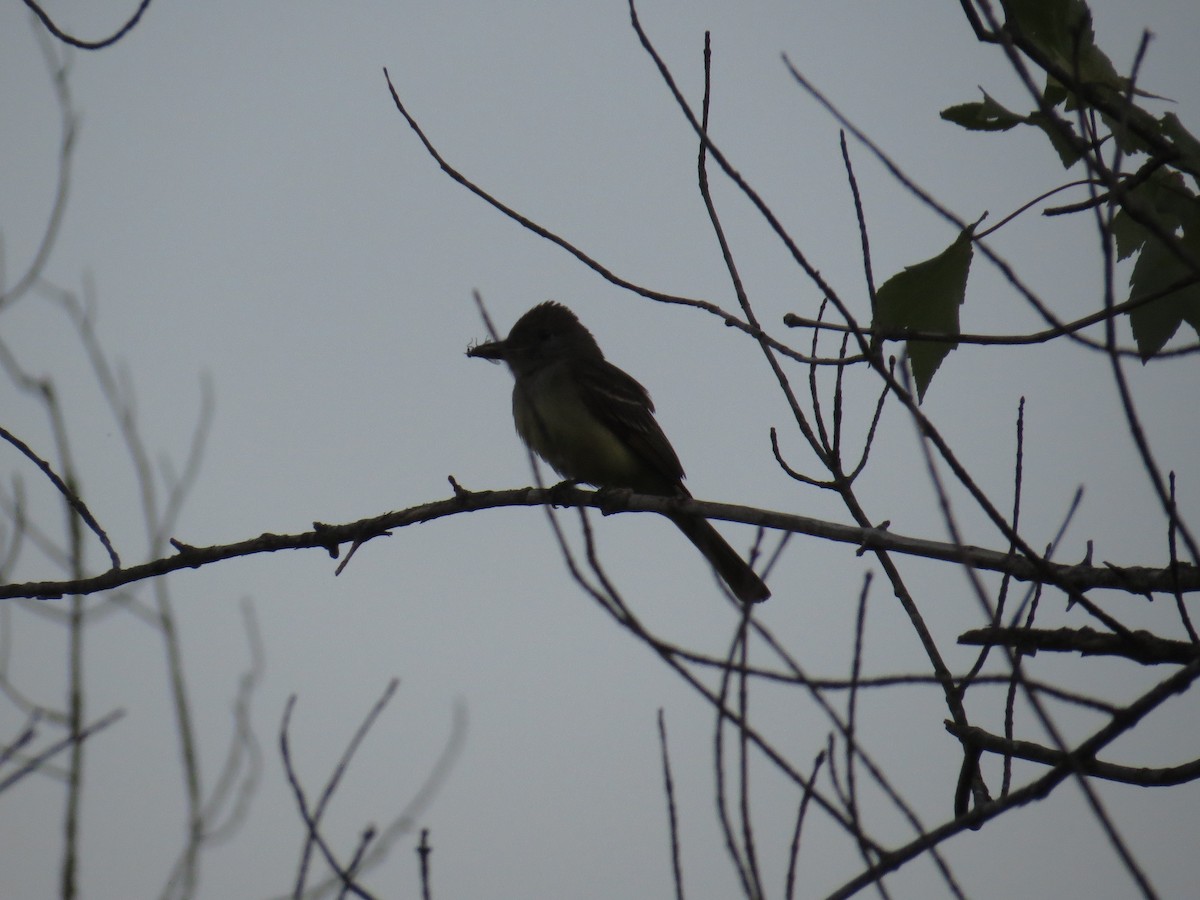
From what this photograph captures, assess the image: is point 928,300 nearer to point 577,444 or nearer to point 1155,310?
point 1155,310

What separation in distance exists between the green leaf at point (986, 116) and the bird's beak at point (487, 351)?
505cm

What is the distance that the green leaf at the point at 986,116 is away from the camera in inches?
121

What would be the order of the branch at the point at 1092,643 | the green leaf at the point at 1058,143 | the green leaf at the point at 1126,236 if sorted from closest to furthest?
the branch at the point at 1092,643
the green leaf at the point at 1058,143
the green leaf at the point at 1126,236

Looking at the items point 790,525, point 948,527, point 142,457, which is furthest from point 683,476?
point 948,527

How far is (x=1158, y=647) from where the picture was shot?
254cm

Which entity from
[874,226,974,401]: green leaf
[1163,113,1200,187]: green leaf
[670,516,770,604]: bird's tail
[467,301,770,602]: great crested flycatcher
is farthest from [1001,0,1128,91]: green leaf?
[670,516,770,604]: bird's tail

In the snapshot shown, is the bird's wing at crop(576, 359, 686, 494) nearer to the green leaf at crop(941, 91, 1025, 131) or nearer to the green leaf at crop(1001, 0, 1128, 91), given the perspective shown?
the green leaf at crop(941, 91, 1025, 131)

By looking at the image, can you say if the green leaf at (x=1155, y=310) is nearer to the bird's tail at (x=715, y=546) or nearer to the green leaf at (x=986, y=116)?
the green leaf at (x=986, y=116)

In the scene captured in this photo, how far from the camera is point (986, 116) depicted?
3.08m

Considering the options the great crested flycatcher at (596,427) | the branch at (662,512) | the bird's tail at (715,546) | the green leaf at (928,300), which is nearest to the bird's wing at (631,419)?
the great crested flycatcher at (596,427)

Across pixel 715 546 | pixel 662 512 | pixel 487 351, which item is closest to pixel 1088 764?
pixel 662 512

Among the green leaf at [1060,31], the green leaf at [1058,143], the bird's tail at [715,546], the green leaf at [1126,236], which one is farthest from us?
the bird's tail at [715,546]

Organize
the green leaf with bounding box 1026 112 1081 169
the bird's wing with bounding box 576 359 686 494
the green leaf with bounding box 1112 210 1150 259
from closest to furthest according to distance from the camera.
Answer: the green leaf with bounding box 1026 112 1081 169 → the green leaf with bounding box 1112 210 1150 259 → the bird's wing with bounding box 576 359 686 494

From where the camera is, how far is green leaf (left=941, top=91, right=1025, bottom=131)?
3070 mm
